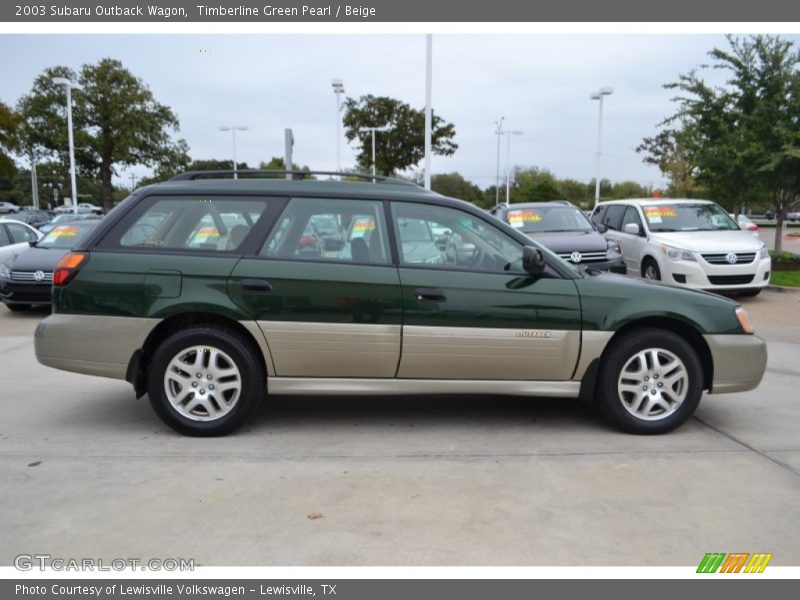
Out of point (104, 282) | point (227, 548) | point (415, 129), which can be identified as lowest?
point (227, 548)

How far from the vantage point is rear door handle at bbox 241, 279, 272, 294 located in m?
4.43

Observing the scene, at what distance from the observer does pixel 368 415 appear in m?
5.10

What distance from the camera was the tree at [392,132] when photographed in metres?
39.1

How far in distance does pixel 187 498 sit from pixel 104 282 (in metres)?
1.70

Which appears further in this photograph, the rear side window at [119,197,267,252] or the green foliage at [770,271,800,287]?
the green foliage at [770,271,800,287]

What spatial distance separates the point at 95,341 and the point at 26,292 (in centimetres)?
659

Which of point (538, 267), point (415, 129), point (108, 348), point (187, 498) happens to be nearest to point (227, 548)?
point (187, 498)

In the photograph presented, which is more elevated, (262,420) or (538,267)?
(538,267)

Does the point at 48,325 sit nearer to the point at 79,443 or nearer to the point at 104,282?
the point at 104,282

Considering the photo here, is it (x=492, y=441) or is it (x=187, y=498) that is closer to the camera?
(x=187, y=498)

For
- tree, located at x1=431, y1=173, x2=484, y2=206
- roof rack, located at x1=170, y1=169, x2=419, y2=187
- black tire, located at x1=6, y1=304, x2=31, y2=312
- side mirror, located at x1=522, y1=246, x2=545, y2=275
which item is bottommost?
black tire, located at x1=6, y1=304, x2=31, y2=312

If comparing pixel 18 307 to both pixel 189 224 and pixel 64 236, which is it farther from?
pixel 189 224

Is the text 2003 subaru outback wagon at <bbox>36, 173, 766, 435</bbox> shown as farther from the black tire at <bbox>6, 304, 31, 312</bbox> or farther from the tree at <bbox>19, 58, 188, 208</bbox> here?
the tree at <bbox>19, 58, 188, 208</bbox>

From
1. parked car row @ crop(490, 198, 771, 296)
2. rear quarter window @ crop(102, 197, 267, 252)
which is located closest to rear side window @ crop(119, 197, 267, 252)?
rear quarter window @ crop(102, 197, 267, 252)
